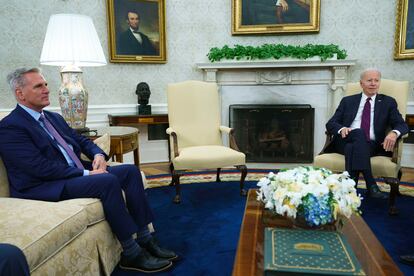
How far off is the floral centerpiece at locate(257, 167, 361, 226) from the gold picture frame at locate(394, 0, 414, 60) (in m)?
3.51

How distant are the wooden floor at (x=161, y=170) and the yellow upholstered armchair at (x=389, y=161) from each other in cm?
117

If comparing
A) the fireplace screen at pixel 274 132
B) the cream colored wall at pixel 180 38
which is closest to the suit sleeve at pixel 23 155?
the cream colored wall at pixel 180 38

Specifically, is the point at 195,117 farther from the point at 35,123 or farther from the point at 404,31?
the point at 404,31

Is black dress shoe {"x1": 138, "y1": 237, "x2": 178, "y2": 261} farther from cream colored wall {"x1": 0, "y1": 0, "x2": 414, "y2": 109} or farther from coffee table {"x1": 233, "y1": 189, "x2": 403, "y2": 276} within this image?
cream colored wall {"x1": 0, "y1": 0, "x2": 414, "y2": 109}

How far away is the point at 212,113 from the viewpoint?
3.61 meters

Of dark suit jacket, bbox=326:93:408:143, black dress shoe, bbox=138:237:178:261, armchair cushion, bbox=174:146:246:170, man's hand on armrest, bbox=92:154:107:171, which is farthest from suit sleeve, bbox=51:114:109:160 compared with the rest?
dark suit jacket, bbox=326:93:408:143

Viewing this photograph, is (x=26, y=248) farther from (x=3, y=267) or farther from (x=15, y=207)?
(x=15, y=207)

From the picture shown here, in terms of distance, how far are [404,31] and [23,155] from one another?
4555 mm

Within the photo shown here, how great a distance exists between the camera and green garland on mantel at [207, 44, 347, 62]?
4.28 meters

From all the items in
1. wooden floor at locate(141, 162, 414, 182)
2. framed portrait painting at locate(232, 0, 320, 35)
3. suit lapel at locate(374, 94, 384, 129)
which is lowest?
wooden floor at locate(141, 162, 414, 182)

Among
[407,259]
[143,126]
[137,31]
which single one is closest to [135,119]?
[143,126]

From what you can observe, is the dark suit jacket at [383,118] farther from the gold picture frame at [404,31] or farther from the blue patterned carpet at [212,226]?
the gold picture frame at [404,31]

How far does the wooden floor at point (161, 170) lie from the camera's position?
3.91m

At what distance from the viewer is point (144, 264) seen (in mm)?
1894
